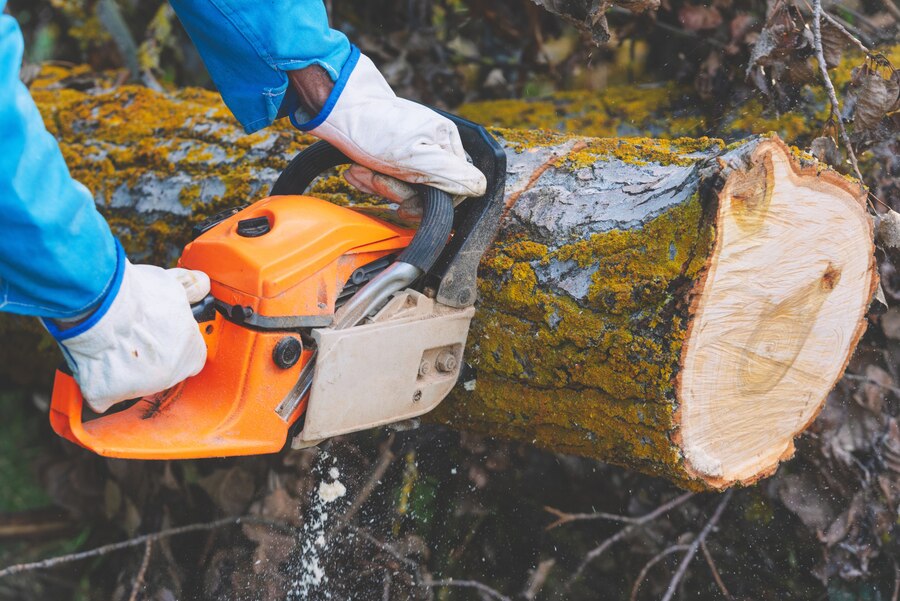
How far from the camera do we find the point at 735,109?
2.79 m

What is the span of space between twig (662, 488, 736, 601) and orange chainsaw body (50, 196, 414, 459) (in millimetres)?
1428

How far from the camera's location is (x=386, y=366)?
→ 1689 mm

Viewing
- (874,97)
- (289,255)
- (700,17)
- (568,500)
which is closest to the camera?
(289,255)

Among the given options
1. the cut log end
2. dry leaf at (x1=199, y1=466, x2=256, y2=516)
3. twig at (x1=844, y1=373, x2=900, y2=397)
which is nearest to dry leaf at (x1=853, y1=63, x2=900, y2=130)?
the cut log end

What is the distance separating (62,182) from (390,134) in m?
0.66

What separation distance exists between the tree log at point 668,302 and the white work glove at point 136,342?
26.9 inches

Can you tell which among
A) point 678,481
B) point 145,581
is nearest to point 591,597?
point 678,481

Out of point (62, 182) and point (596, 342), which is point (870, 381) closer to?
point (596, 342)

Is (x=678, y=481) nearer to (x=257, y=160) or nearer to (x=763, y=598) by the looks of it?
(x=763, y=598)

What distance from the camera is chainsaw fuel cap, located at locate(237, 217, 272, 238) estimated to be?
1591 mm

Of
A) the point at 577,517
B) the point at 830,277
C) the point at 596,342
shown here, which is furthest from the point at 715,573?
the point at 596,342

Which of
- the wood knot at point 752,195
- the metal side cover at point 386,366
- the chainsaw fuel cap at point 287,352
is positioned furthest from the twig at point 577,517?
the chainsaw fuel cap at point 287,352

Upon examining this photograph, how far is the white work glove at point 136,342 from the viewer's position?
54.9 inches

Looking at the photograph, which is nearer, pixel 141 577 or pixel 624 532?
pixel 141 577
